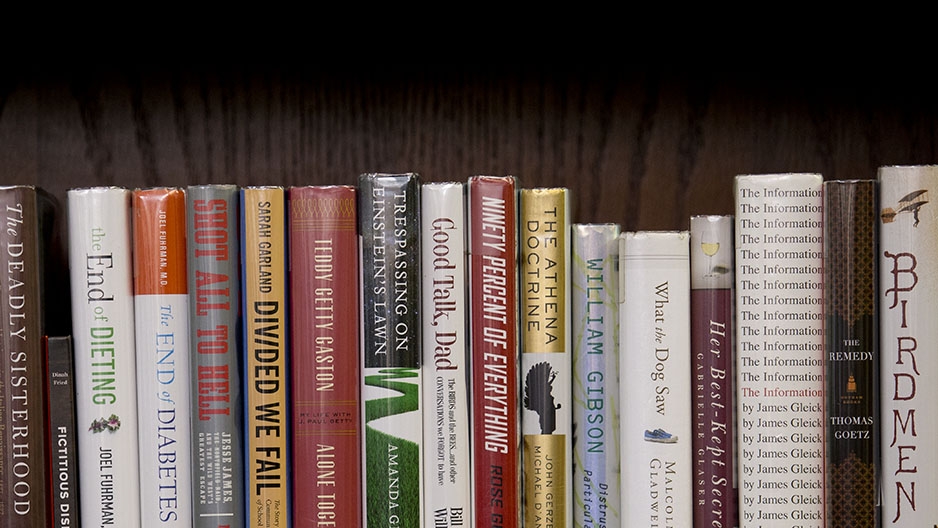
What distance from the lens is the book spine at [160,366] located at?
1.98 ft

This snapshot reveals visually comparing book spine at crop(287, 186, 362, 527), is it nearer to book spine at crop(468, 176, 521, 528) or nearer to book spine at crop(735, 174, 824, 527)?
book spine at crop(468, 176, 521, 528)

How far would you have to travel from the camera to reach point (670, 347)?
593mm

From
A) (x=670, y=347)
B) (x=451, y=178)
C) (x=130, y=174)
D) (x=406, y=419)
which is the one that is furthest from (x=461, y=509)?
(x=130, y=174)

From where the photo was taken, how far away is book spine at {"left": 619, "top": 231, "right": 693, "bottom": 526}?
592 millimetres

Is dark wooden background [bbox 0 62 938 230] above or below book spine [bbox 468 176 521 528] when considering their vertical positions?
above

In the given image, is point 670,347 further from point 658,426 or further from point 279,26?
point 279,26

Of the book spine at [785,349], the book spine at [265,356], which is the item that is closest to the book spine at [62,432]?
the book spine at [265,356]

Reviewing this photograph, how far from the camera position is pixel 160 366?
1.99 ft

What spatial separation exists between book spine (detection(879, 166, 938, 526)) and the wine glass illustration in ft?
0.35

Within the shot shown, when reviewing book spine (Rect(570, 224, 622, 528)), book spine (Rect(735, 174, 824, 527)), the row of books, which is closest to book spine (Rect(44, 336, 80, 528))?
the row of books

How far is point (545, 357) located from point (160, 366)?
272mm

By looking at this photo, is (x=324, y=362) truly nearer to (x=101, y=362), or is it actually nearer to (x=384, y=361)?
(x=384, y=361)

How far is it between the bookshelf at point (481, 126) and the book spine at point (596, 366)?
0.13m

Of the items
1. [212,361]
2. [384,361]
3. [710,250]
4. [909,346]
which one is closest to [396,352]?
[384,361]
